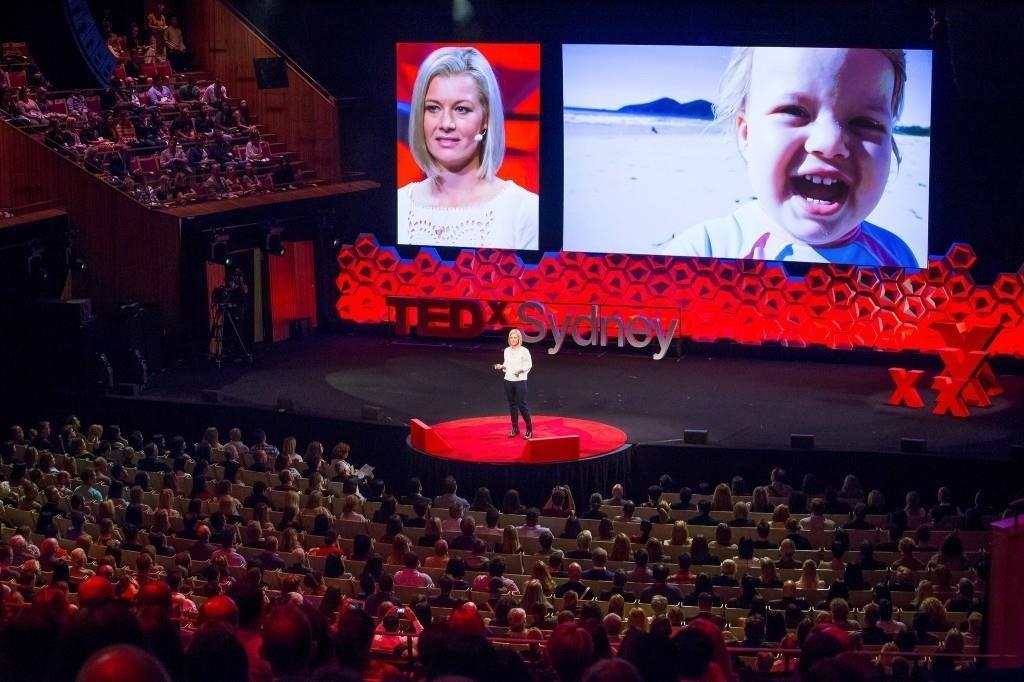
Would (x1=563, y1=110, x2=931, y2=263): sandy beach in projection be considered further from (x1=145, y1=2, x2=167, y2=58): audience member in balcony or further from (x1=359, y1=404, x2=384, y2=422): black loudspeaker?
(x1=145, y1=2, x2=167, y2=58): audience member in balcony

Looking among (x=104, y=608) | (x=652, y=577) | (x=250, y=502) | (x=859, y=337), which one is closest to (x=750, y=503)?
(x=652, y=577)

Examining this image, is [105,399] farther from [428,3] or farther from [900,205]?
[900,205]

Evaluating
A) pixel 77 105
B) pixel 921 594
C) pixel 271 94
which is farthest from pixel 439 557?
pixel 271 94

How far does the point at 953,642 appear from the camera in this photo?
821 centimetres

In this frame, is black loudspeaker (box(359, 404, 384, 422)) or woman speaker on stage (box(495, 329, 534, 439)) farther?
black loudspeaker (box(359, 404, 384, 422))

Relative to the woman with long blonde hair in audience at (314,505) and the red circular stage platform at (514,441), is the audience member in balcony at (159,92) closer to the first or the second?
the red circular stage platform at (514,441)

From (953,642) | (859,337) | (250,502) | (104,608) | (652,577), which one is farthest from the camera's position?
(859,337)

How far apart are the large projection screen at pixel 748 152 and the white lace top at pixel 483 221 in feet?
1.93

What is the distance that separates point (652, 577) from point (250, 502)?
12.7ft

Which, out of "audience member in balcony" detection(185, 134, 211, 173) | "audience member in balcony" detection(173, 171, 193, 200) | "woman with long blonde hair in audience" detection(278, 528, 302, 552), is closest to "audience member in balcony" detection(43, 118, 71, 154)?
"audience member in balcony" detection(173, 171, 193, 200)

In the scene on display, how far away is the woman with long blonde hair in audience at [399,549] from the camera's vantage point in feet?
35.4

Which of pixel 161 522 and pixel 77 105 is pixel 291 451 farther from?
pixel 77 105

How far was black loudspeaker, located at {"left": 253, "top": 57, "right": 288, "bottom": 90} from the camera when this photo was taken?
21203 millimetres

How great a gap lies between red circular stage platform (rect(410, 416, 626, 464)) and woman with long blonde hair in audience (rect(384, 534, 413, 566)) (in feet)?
10.9
